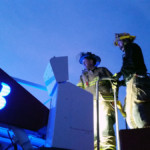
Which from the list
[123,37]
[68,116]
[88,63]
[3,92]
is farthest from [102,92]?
[3,92]

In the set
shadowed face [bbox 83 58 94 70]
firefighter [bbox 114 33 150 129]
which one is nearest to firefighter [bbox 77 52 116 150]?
shadowed face [bbox 83 58 94 70]

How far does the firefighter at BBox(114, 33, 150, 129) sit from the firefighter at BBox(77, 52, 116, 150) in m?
0.57

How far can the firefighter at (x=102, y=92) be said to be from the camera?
10.8ft

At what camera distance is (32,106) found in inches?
71.4

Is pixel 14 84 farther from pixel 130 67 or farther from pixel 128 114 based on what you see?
pixel 130 67

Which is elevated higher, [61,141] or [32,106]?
[32,106]

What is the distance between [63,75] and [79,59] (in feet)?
9.02

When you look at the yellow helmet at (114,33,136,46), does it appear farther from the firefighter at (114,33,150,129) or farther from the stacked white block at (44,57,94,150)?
the stacked white block at (44,57,94,150)

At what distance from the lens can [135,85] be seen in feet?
9.23

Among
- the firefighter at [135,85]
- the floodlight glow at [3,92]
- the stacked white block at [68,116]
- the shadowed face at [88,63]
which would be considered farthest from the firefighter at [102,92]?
the floodlight glow at [3,92]

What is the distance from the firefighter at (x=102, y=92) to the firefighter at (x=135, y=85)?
1.86 ft

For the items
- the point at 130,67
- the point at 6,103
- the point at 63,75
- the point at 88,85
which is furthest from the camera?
the point at 88,85

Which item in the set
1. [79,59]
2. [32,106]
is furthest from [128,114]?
[79,59]

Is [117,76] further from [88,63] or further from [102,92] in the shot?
[88,63]
